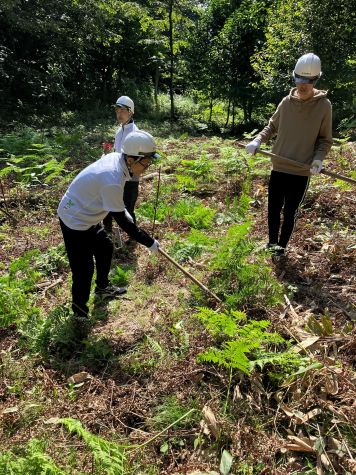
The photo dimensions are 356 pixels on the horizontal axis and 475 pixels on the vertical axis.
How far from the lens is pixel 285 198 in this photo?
495cm

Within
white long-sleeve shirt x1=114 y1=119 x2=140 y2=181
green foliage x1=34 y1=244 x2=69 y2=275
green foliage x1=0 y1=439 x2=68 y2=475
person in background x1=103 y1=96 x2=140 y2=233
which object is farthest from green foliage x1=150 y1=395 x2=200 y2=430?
white long-sleeve shirt x1=114 y1=119 x2=140 y2=181

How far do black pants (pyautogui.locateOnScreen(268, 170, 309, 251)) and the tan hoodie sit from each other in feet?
0.36

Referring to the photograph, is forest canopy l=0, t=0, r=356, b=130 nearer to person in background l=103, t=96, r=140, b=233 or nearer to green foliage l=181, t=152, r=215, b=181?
green foliage l=181, t=152, r=215, b=181

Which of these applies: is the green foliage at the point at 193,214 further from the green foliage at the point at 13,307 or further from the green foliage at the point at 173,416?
the green foliage at the point at 173,416

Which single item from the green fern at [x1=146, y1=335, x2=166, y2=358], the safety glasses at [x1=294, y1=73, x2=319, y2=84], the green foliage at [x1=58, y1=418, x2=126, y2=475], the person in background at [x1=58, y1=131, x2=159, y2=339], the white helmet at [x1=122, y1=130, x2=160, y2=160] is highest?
the safety glasses at [x1=294, y1=73, x2=319, y2=84]

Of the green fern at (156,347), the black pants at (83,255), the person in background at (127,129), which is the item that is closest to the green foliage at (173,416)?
the green fern at (156,347)

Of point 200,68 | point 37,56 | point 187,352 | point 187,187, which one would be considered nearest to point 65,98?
point 37,56

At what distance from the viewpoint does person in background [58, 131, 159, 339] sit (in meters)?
3.53

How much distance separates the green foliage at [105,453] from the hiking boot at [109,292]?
198cm

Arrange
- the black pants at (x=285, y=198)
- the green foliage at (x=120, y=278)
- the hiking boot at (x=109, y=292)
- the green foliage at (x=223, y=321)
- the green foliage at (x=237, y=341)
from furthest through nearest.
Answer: the green foliage at (x=120, y=278) < the black pants at (x=285, y=198) < the hiking boot at (x=109, y=292) < the green foliage at (x=223, y=321) < the green foliage at (x=237, y=341)

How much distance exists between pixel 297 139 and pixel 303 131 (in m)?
0.11

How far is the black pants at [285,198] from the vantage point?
15.7 feet

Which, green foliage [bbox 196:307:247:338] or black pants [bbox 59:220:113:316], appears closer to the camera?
green foliage [bbox 196:307:247:338]

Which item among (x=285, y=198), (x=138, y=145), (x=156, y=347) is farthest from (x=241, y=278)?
(x=138, y=145)
